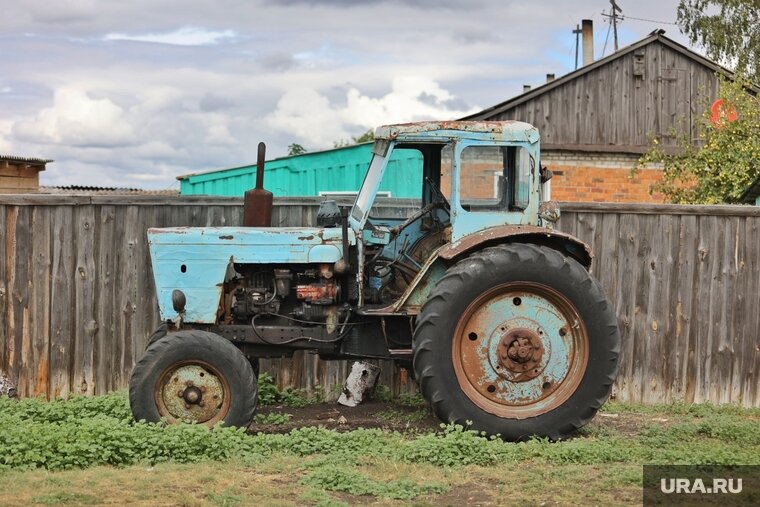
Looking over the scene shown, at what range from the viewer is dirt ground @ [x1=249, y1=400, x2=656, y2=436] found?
27.0 ft

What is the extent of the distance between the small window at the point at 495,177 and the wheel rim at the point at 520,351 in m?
0.75

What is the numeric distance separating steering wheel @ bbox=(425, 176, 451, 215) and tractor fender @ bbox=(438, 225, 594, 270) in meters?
0.70

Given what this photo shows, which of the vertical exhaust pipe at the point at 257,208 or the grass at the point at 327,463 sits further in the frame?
the vertical exhaust pipe at the point at 257,208

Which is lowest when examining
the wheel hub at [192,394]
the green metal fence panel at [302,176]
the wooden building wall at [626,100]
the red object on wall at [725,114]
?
the wheel hub at [192,394]

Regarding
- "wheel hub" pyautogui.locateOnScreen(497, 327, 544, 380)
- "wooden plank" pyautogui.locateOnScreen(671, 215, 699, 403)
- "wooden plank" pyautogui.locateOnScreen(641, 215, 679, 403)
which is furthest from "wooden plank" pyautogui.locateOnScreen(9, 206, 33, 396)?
"wooden plank" pyautogui.locateOnScreen(671, 215, 699, 403)

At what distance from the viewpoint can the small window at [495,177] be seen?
7.94 meters

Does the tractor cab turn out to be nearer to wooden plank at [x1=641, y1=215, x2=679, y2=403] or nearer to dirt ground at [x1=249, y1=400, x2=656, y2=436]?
dirt ground at [x1=249, y1=400, x2=656, y2=436]

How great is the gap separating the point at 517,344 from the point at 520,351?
6 cm

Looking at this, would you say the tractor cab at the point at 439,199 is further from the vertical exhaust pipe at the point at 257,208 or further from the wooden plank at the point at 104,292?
the wooden plank at the point at 104,292

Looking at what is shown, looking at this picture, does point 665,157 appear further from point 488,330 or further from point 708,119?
point 488,330

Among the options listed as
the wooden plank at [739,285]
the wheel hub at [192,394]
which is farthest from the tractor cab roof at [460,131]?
the wooden plank at [739,285]

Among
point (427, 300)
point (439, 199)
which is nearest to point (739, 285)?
point (439, 199)

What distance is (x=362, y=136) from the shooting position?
45312mm

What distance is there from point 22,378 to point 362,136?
36.5 metres
